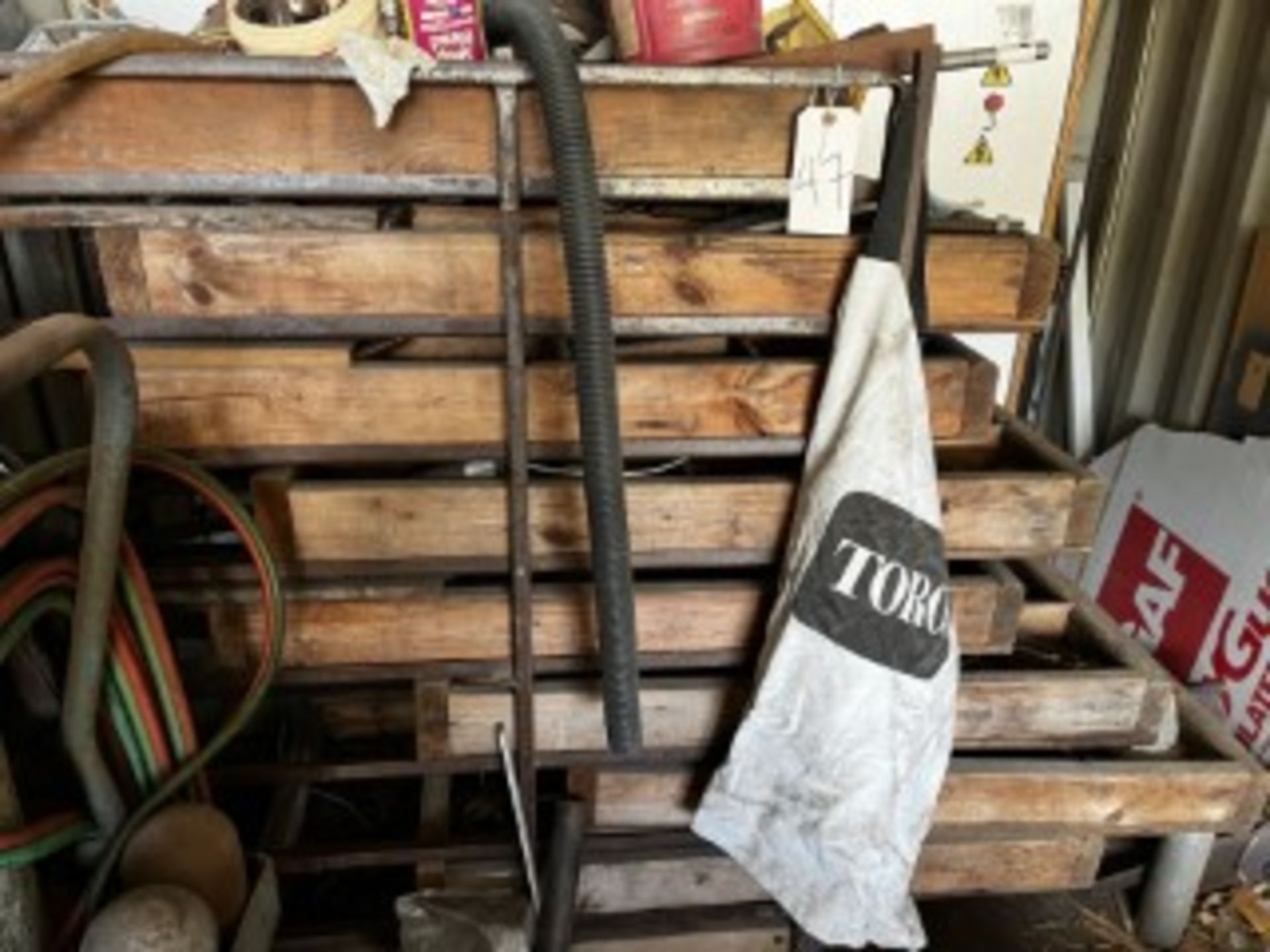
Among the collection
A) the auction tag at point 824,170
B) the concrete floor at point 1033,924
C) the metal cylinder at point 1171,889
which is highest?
the auction tag at point 824,170

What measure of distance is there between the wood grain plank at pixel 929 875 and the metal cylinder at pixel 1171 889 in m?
0.12

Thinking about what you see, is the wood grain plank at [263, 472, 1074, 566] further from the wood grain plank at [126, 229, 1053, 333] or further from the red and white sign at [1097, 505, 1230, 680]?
the red and white sign at [1097, 505, 1230, 680]

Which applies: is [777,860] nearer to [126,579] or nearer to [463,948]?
[463,948]

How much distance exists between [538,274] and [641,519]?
0.33 meters

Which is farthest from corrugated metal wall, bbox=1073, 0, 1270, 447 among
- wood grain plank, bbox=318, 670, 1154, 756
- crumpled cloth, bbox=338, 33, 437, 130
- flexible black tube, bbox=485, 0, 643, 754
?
crumpled cloth, bbox=338, 33, 437, 130

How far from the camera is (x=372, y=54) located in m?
0.91

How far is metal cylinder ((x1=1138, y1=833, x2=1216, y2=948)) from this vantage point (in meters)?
1.36

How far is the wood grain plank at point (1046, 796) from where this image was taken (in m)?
1.26

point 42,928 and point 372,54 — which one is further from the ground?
point 372,54

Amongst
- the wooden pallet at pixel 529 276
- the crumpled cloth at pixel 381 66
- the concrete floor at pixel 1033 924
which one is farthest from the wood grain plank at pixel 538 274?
the concrete floor at pixel 1033 924

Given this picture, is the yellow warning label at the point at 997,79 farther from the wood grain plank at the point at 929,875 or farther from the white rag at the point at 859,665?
the wood grain plank at the point at 929,875

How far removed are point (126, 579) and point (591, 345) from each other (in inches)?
21.7

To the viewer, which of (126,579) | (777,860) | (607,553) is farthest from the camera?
(777,860)

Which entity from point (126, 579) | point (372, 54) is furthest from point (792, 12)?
point (126, 579)
